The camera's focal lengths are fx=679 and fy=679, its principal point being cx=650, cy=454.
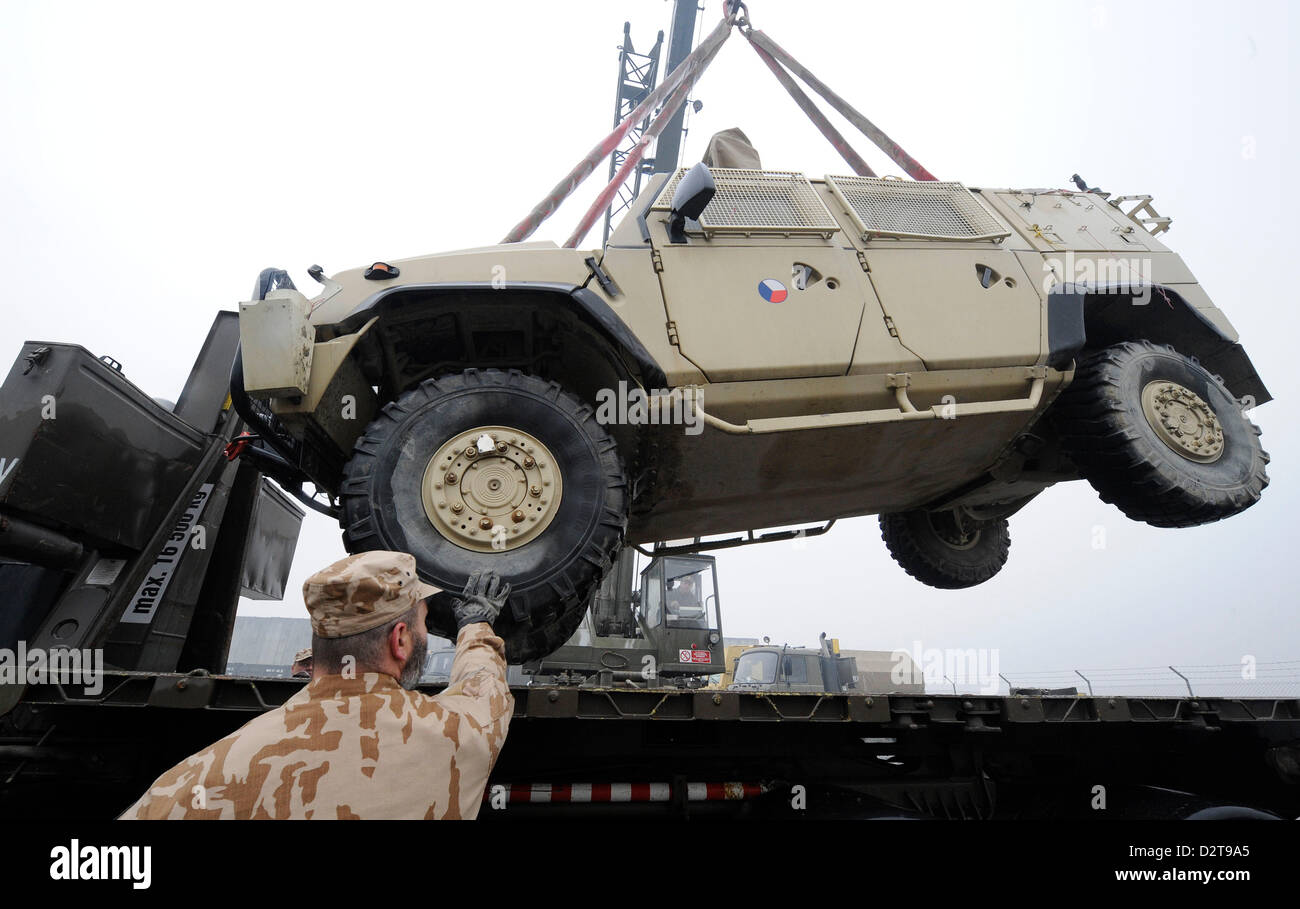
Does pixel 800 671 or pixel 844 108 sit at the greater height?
pixel 844 108

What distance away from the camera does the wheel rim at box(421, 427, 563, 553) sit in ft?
9.32

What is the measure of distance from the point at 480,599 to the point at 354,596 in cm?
86

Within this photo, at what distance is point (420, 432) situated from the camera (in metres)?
2.93

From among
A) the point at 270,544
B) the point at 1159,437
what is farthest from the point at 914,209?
the point at 270,544

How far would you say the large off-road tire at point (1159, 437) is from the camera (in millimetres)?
3740

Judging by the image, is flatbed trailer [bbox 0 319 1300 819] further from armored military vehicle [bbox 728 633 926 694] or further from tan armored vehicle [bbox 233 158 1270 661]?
armored military vehicle [bbox 728 633 926 694]

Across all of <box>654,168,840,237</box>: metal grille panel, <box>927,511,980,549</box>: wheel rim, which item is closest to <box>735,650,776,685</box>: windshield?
<box>927,511,980,549</box>: wheel rim

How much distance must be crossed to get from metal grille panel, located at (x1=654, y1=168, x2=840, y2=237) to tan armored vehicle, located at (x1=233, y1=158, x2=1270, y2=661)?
19 millimetres

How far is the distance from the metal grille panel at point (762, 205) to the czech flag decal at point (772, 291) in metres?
0.33

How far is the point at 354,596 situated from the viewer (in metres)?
1.47

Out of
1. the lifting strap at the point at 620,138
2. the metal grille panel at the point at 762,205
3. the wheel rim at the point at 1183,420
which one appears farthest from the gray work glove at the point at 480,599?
the wheel rim at the point at 1183,420

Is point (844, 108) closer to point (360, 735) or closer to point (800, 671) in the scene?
point (360, 735)

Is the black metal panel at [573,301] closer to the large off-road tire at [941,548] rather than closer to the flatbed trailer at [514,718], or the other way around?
the flatbed trailer at [514,718]
